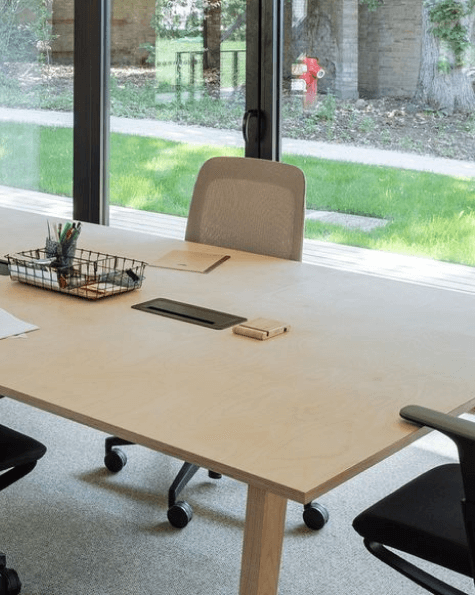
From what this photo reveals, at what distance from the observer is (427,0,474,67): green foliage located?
4.16m

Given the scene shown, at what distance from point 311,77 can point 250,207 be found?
1296 millimetres

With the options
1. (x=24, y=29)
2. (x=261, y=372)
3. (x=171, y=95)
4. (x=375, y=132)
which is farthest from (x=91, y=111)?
(x=261, y=372)

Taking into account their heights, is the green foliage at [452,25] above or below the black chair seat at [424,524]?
above

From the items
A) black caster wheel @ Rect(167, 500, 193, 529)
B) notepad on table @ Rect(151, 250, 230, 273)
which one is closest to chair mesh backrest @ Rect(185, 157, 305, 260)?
notepad on table @ Rect(151, 250, 230, 273)

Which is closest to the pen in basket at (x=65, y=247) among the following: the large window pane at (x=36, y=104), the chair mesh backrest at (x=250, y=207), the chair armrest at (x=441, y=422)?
the chair mesh backrest at (x=250, y=207)

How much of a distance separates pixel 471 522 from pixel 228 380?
569mm

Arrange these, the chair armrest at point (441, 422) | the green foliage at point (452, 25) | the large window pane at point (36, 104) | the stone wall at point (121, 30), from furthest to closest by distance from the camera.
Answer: the large window pane at point (36, 104) → the stone wall at point (121, 30) → the green foliage at point (452, 25) → the chair armrest at point (441, 422)

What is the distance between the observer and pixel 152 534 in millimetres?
3068

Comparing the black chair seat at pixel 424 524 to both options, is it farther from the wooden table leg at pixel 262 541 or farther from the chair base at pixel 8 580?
the chair base at pixel 8 580

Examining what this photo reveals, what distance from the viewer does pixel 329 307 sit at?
2.71 m

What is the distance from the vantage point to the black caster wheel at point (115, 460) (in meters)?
3.45

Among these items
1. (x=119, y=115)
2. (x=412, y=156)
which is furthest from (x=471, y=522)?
(x=119, y=115)

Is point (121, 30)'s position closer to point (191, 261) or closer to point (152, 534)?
point (191, 261)

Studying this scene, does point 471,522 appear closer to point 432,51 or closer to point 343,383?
point 343,383
